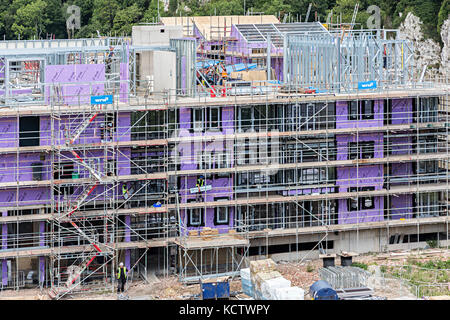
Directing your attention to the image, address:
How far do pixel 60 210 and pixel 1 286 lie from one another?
14.8ft

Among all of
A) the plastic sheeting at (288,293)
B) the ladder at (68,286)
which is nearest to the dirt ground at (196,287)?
the ladder at (68,286)

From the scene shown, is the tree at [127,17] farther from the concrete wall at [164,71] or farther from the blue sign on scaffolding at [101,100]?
the blue sign on scaffolding at [101,100]

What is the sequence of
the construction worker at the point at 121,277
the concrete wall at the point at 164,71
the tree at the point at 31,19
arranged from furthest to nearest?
the tree at the point at 31,19, the concrete wall at the point at 164,71, the construction worker at the point at 121,277

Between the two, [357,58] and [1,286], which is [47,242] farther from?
[357,58]

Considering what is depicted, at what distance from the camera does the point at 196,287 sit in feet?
150

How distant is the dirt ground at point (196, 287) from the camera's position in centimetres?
4375

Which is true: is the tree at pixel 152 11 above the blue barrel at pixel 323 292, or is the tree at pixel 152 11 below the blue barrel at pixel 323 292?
above

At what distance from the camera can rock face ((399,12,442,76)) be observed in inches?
3735

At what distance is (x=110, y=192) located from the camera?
46.8m

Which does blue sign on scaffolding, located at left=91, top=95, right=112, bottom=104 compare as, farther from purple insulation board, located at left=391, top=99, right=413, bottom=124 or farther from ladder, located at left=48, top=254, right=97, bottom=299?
purple insulation board, located at left=391, top=99, right=413, bottom=124

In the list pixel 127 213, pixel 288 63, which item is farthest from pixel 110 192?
pixel 288 63

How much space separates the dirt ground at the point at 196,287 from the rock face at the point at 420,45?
47.1m

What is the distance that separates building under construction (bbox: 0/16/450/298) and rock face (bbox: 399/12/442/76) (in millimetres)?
39179

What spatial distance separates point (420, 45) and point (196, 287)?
57187 millimetres
